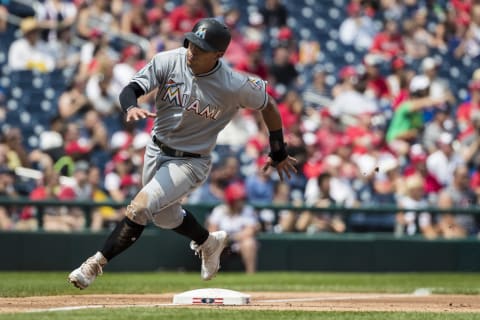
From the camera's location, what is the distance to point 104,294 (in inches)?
359

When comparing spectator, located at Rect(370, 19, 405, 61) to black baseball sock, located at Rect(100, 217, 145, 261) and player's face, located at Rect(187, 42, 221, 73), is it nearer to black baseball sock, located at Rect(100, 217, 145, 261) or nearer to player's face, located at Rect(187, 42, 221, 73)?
player's face, located at Rect(187, 42, 221, 73)

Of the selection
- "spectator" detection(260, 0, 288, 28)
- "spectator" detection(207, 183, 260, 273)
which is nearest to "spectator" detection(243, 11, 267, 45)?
"spectator" detection(260, 0, 288, 28)

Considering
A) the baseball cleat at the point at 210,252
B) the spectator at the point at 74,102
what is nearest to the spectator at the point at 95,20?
the spectator at the point at 74,102

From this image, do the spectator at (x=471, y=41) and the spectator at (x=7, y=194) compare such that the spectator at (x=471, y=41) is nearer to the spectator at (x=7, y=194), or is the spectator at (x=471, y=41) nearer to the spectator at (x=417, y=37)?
the spectator at (x=417, y=37)

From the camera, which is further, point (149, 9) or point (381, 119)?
point (149, 9)

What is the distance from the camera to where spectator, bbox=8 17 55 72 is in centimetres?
1594

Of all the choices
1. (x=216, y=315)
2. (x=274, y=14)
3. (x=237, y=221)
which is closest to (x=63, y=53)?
(x=274, y=14)

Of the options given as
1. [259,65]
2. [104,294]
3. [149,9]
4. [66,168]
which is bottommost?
[104,294]

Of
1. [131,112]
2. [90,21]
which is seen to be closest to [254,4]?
[90,21]

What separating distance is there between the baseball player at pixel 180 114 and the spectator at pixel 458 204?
298 inches

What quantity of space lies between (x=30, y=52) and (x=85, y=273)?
921 cm

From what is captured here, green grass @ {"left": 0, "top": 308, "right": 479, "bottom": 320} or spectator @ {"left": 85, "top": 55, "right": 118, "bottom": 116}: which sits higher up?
spectator @ {"left": 85, "top": 55, "right": 118, "bottom": 116}

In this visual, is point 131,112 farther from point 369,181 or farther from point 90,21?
point 90,21

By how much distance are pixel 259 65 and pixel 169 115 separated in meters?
8.74
